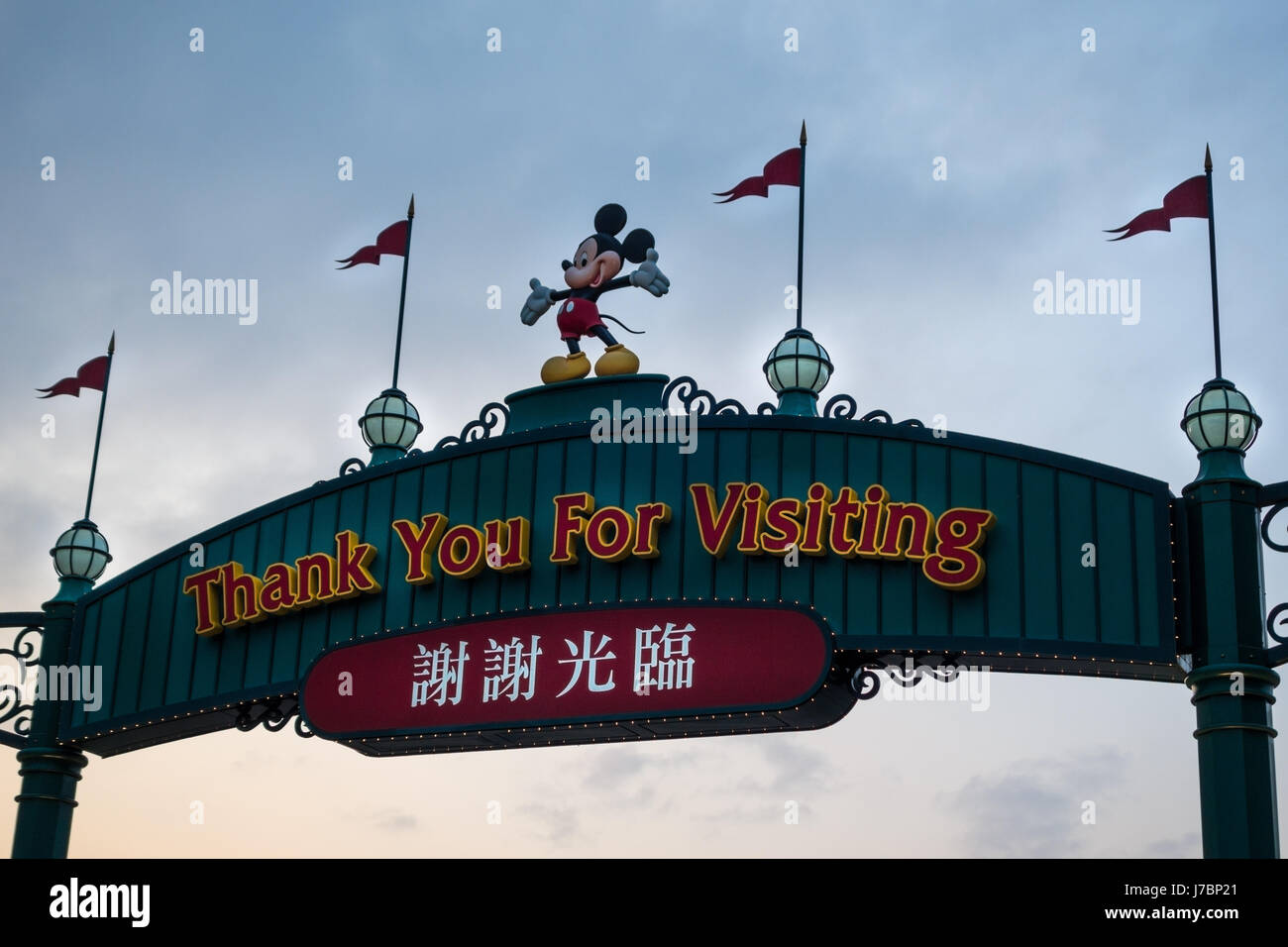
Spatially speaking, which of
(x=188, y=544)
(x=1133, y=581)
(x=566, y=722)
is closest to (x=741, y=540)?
(x=566, y=722)

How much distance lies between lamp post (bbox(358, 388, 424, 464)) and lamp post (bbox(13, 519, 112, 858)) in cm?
436

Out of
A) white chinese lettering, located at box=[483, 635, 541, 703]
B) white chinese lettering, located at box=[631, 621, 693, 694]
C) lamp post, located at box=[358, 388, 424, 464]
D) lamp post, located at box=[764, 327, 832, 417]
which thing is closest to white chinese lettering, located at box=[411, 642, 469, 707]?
white chinese lettering, located at box=[483, 635, 541, 703]

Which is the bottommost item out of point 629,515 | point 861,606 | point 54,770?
point 54,770

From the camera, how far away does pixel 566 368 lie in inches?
707

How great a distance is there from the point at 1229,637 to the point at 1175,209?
14.5 ft

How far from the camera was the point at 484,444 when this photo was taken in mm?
17766

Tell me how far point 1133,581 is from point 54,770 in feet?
41.5

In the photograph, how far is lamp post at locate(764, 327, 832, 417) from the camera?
54.7ft

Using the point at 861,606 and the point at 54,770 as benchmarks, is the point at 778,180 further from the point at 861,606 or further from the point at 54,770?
the point at 54,770

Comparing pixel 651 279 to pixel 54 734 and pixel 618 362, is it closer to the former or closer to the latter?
pixel 618 362

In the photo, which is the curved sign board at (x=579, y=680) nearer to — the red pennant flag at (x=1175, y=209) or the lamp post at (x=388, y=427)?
the lamp post at (x=388, y=427)

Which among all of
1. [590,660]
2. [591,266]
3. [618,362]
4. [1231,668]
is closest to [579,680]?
[590,660]

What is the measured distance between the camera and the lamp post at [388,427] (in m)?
19.0

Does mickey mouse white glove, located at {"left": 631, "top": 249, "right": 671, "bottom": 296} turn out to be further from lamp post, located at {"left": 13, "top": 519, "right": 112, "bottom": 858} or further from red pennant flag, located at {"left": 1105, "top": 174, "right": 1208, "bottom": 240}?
lamp post, located at {"left": 13, "top": 519, "right": 112, "bottom": 858}
